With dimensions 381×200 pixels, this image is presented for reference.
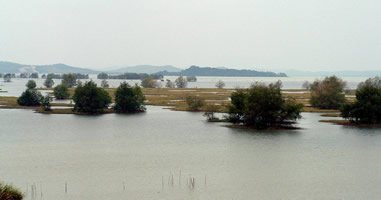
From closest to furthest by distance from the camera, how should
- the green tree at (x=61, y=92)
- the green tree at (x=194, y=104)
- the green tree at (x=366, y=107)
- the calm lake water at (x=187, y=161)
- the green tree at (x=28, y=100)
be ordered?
the calm lake water at (x=187, y=161) → the green tree at (x=366, y=107) → the green tree at (x=194, y=104) → the green tree at (x=28, y=100) → the green tree at (x=61, y=92)

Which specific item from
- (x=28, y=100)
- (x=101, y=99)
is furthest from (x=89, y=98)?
(x=28, y=100)

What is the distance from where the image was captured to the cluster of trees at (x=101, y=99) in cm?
8262

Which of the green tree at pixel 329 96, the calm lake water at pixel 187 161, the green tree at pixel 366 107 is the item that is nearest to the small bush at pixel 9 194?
the calm lake water at pixel 187 161

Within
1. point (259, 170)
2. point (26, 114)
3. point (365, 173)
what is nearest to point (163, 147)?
point (259, 170)

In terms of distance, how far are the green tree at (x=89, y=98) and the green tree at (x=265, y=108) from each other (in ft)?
97.2

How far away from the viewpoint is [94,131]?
60344 mm

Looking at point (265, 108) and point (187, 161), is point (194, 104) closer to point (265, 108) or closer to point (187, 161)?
point (265, 108)

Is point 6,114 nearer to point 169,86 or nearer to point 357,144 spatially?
point 357,144

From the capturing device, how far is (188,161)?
→ 1598 inches

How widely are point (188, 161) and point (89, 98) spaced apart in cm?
4685

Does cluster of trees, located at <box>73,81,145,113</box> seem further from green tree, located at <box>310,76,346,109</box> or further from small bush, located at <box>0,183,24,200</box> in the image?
small bush, located at <box>0,183,24,200</box>

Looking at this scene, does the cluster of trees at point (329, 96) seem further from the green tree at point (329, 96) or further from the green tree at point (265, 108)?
the green tree at point (265, 108)

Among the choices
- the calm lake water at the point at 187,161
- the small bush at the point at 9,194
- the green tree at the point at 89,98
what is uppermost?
the green tree at the point at 89,98

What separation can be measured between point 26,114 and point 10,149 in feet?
120
